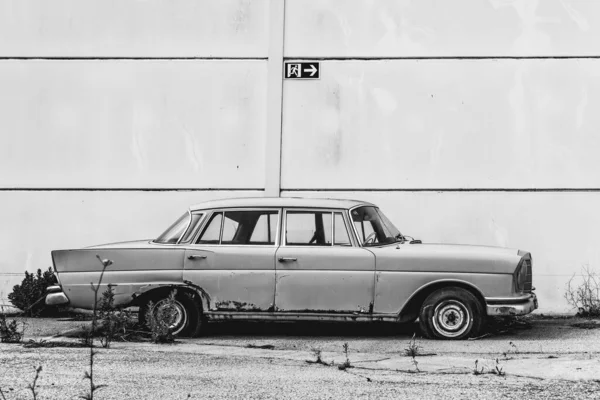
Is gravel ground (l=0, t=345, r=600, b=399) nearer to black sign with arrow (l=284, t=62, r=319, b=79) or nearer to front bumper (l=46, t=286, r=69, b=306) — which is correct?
front bumper (l=46, t=286, r=69, b=306)

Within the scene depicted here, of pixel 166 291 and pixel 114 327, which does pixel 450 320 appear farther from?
pixel 114 327

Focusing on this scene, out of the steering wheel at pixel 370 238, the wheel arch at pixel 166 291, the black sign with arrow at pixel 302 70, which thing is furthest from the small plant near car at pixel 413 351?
the black sign with arrow at pixel 302 70

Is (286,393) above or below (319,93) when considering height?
below

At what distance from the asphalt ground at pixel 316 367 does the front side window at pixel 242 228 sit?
39.1 inches

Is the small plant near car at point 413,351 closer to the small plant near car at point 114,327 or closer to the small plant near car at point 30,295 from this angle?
the small plant near car at point 114,327

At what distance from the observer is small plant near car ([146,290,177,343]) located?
8633 mm

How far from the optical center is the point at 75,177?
1256 centimetres

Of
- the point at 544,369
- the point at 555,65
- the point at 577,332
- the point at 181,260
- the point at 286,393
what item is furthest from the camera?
the point at 555,65

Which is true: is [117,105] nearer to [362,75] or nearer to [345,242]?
[362,75]

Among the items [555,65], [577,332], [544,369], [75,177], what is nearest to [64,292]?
[75,177]

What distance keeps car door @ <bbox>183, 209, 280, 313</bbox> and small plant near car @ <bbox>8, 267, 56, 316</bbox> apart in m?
3.15

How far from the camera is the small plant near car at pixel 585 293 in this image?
37.8 ft

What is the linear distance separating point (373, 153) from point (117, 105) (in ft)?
11.8

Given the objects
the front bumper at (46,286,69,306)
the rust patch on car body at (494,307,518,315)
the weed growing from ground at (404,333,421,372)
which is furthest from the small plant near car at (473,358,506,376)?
the front bumper at (46,286,69,306)
